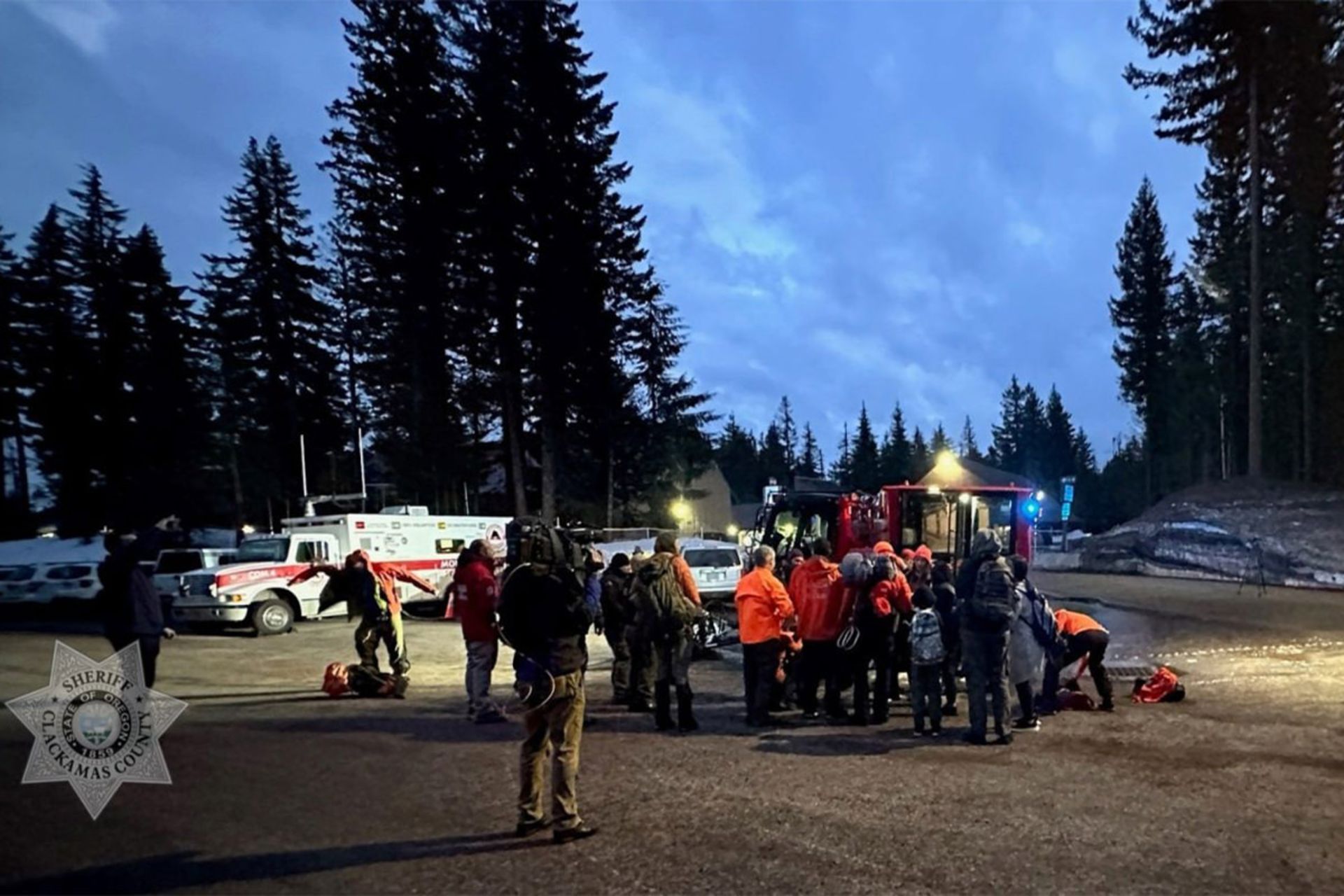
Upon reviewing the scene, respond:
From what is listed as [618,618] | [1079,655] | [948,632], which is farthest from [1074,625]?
[618,618]

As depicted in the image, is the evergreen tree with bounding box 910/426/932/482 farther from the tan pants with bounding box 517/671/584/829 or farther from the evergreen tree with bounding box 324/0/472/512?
the tan pants with bounding box 517/671/584/829

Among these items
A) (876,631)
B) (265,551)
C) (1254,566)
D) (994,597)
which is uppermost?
(994,597)

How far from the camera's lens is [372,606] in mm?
12195

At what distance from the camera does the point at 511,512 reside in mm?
38250

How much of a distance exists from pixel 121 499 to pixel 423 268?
16591 millimetres

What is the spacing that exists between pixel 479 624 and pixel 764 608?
3.01m

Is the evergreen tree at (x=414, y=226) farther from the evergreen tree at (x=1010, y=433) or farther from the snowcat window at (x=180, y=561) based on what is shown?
the evergreen tree at (x=1010, y=433)

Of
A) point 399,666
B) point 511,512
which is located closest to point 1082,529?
point 511,512

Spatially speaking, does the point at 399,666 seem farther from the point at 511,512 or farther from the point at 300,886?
the point at 511,512

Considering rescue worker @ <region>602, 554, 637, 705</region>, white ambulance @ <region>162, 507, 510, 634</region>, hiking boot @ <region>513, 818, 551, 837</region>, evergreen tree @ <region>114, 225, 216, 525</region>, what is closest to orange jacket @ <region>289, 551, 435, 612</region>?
rescue worker @ <region>602, 554, 637, 705</region>

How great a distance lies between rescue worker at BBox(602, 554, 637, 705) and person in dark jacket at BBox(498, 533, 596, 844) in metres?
4.91

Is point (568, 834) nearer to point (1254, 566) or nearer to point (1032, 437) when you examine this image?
point (1254, 566)

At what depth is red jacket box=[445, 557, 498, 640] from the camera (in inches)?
419

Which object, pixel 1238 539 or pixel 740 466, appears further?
pixel 740 466
